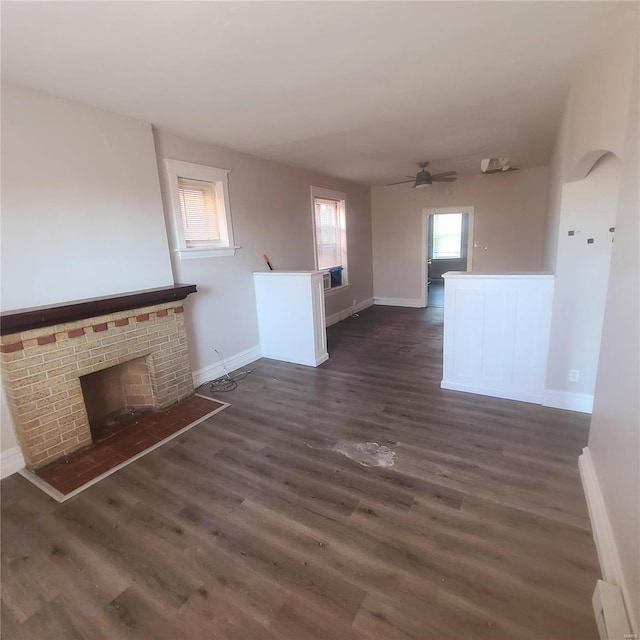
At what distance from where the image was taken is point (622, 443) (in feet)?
4.93

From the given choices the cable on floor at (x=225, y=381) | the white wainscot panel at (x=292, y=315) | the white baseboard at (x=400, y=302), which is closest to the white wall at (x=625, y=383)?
the white wainscot panel at (x=292, y=315)

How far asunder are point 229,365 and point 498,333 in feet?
9.65

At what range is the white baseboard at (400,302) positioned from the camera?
733 cm

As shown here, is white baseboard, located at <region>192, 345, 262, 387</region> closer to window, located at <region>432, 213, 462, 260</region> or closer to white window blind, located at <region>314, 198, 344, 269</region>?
white window blind, located at <region>314, 198, 344, 269</region>

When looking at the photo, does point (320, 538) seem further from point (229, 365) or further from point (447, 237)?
point (447, 237)

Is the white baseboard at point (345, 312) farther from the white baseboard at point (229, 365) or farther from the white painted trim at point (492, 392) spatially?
the white painted trim at point (492, 392)

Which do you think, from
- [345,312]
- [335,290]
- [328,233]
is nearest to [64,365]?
[335,290]

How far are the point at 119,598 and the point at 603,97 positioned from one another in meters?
3.57

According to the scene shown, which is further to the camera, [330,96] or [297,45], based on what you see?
[330,96]

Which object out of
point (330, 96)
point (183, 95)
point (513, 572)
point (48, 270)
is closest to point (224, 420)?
point (48, 270)

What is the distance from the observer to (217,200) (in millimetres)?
3963

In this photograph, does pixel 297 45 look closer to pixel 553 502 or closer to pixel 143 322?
pixel 143 322

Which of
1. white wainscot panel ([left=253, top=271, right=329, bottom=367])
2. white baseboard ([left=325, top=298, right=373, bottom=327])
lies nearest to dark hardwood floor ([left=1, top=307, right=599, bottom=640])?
white wainscot panel ([left=253, top=271, right=329, bottom=367])

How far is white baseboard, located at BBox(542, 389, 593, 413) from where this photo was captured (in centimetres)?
290
